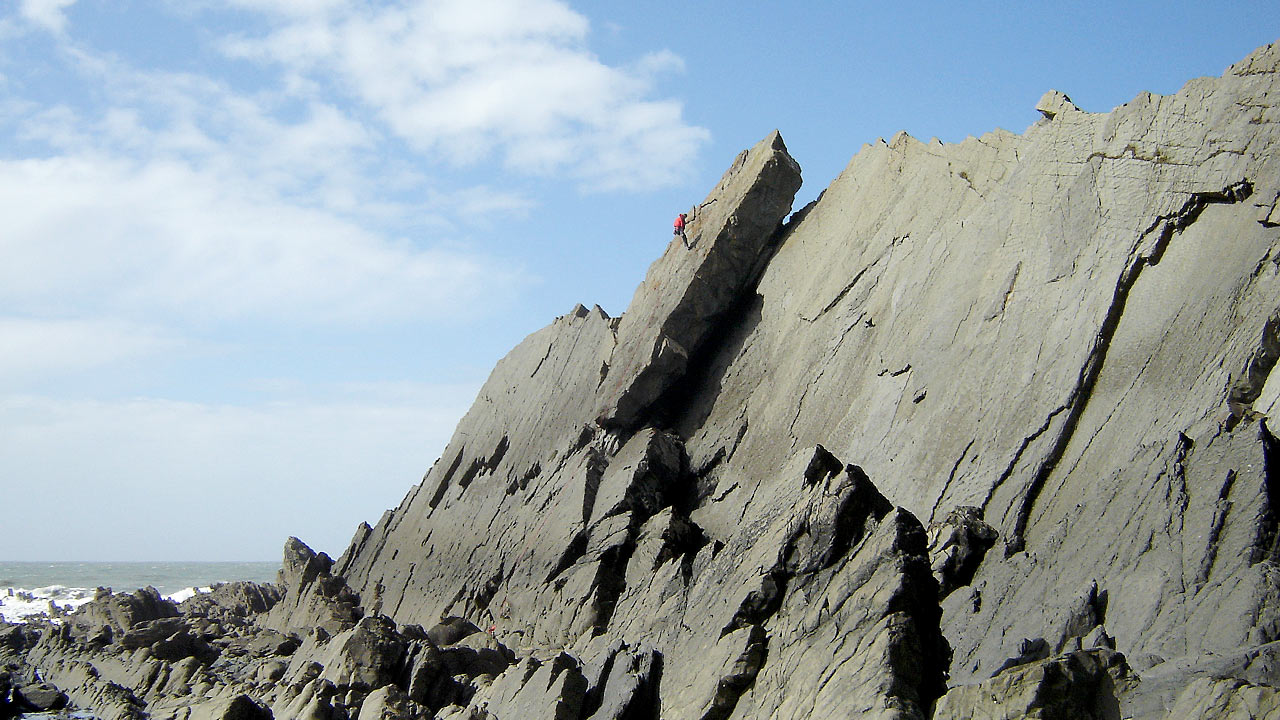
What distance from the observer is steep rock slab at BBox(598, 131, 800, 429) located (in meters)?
26.6

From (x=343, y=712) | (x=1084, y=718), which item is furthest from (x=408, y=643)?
(x=1084, y=718)

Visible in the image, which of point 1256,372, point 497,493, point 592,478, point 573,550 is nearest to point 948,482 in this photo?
point 1256,372

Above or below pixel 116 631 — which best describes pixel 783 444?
above

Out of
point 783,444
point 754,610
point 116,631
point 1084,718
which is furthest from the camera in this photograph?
point 116,631

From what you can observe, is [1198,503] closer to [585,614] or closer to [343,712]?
[585,614]

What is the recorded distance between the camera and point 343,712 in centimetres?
1758

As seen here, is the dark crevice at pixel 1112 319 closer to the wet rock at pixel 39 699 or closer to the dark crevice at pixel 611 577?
the dark crevice at pixel 611 577

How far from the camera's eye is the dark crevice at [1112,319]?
54.7ft

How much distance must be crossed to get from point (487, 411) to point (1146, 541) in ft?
75.0

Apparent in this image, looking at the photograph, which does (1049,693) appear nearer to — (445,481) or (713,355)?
(713,355)

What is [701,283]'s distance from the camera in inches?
1062

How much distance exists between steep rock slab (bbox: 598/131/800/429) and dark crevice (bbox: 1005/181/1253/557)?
36.3 ft

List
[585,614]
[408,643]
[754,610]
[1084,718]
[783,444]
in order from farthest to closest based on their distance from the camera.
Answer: [783,444] → [585,614] → [408,643] → [754,610] → [1084,718]

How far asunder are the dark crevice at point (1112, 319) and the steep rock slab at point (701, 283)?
11.1m
